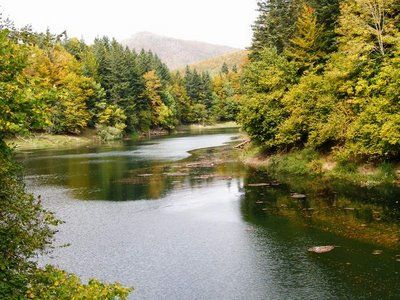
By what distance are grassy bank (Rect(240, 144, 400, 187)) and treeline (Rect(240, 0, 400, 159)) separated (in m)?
1.18

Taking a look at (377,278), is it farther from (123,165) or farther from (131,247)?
(123,165)

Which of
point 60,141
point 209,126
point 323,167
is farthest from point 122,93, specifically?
point 323,167

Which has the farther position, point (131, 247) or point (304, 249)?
→ point (131, 247)

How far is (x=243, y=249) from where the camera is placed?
25.4 m

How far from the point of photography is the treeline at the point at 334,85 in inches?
1517

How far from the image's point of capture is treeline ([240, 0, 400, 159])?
38.5 m

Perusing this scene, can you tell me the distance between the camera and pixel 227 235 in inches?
1118

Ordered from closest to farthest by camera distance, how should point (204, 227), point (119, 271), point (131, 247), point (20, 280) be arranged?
point (20, 280), point (119, 271), point (131, 247), point (204, 227)

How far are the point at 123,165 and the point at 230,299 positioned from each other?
1784 inches

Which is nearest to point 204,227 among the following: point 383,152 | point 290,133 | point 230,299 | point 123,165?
point 230,299

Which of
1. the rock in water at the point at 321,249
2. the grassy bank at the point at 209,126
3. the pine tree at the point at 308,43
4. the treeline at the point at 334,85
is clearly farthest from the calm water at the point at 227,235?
the grassy bank at the point at 209,126

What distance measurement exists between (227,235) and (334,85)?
24.2m

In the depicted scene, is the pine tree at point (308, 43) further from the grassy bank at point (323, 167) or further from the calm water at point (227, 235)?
the calm water at point (227, 235)

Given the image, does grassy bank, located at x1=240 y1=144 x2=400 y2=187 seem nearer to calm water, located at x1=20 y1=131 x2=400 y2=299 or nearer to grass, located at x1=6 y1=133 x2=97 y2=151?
calm water, located at x1=20 y1=131 x2=400 y2=299
